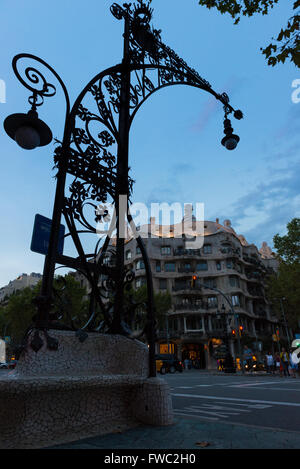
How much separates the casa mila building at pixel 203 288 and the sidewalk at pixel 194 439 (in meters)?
36.4

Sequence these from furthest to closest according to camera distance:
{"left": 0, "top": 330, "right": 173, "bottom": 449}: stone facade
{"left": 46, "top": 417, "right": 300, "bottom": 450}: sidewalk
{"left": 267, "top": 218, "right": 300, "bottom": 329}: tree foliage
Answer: {"left": 267, "top": 218, "right": 300, "bottom": 329}: tree foliage → {"left": 46, "top": 417, "right": 300, "bottom": 450}: sidewalk → {"left": 0, "top": 330, "right": 173, "bottom": 449}: stone facade

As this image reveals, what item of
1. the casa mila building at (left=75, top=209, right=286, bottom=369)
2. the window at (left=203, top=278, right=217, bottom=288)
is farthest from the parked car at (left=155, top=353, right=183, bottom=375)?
the window at (left=203, top=278, right=217, bottom=288)

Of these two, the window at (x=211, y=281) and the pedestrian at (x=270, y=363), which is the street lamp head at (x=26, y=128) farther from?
the window at (x=211, y=281)

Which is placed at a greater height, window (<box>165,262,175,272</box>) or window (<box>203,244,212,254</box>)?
window (<box>203,244,212,254</box>)

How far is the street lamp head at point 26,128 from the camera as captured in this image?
3406 mm

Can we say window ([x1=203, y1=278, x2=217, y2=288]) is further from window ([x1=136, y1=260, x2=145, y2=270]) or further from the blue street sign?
the blue street sign

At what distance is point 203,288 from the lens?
43.6 m

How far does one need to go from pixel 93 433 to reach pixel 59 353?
832mm

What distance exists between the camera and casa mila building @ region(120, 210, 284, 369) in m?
41.0

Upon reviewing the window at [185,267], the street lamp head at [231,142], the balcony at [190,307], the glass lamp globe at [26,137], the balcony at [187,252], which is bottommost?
the glass lamp globe at [26,137]

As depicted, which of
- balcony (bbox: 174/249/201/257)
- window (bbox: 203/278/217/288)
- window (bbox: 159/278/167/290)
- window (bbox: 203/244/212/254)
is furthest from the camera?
window (bbox: 203/244/212/254)

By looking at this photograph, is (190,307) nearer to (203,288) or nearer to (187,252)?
(203,288)

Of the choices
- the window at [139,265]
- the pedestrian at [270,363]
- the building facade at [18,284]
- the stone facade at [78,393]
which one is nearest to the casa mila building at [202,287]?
the window at [139,265]
